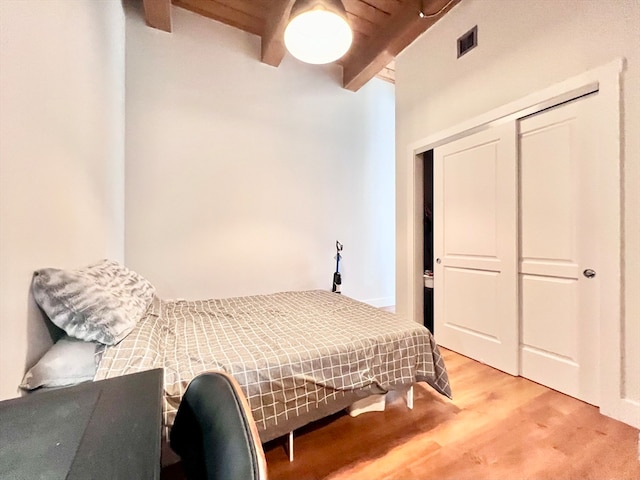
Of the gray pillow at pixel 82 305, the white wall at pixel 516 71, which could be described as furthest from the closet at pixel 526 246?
the gray pillow at pixel 82 305

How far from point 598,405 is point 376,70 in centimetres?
382

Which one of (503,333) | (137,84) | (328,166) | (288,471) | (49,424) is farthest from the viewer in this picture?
(328,166)

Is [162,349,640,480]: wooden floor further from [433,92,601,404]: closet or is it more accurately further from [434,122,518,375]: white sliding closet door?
[434,122,518,375]: white sliding closet door

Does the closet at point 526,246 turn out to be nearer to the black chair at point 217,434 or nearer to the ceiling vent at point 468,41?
the ceiling vent at point 468,41

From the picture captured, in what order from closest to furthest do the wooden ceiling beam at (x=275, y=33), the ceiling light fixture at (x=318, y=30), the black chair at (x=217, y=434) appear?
1. the black chair at (x=217, y=434)
2. the ceiling light fixture at (x=318, y=30)
3. the wooden ceiling beam at (x=275, y=33)

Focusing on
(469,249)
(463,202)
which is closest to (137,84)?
(463,202)

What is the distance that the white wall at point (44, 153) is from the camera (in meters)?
0.95

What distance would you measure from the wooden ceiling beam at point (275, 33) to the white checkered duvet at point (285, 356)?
2.74 m

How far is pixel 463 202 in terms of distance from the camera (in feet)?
8.84

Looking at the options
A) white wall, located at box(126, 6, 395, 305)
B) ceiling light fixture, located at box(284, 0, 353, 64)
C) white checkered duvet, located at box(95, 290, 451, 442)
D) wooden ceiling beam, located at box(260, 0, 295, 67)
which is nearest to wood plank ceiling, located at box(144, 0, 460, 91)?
wooden ceiling beam, located at box(260, 0, 295, 67)

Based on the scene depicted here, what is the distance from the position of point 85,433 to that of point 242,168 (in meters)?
3.01

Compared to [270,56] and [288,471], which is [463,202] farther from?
[270,56]

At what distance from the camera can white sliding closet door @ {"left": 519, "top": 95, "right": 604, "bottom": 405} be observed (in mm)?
1840

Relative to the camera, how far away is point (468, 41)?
2635mm
